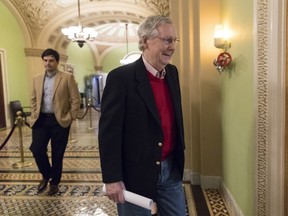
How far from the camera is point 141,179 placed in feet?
5.09

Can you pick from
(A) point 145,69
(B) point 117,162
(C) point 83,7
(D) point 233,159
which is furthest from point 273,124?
(C) point 83,7

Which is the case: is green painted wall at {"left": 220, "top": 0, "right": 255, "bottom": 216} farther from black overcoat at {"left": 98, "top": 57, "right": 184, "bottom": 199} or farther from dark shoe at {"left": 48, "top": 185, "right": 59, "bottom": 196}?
dark shoe at {"left": 48, "top": 185, "right": 59, "bottom": 196}

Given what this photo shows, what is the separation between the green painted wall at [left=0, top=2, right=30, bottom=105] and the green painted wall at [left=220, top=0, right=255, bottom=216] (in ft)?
27.3

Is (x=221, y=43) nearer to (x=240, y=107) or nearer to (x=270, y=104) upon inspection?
(x=240, y=107)

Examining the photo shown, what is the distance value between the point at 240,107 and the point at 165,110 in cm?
99

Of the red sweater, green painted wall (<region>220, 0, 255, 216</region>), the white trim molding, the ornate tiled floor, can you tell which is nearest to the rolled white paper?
the red sweater

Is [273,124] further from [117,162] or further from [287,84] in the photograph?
[117,162]

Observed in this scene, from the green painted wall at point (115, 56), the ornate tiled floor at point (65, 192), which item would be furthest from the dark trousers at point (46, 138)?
the green painted wall at point (115, 56)

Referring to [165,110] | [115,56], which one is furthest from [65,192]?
[115,56]

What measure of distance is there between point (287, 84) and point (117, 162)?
0.99 meters

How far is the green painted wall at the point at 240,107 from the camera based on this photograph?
6.91ft

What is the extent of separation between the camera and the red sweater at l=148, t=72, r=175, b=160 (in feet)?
Answer: 5.33

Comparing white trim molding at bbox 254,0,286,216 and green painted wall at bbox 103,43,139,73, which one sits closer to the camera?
white trim molding at bbox 254,0,286,216

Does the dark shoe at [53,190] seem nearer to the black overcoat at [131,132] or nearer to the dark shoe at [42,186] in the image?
the dark shoe at [42,186]
